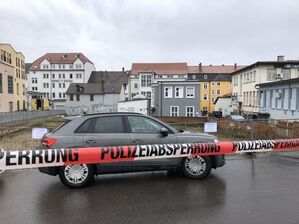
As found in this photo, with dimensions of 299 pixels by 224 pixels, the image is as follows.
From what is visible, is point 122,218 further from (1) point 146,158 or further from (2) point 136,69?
(2) point 136,69

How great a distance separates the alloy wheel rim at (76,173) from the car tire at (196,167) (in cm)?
222

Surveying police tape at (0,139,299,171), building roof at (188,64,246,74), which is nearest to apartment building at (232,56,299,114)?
police tape at (0,139,299,171)

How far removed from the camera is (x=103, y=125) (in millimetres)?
6617

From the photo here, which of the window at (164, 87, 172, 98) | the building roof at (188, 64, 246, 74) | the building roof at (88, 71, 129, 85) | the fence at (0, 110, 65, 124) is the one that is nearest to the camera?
the fence at (0, 110, 65, 124)

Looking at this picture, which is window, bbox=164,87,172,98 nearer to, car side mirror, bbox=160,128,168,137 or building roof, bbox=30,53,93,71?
car side mirror, bbox=160,128,168,137

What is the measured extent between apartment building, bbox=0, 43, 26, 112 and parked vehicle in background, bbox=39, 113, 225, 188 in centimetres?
4766

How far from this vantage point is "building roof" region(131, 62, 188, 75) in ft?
320

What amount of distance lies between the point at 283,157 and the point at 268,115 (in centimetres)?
2442

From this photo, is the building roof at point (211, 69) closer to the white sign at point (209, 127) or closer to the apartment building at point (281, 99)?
the apartment building at point (281, 99)

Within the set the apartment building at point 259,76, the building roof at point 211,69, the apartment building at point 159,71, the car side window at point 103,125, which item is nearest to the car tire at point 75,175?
the car side window at point 103,125

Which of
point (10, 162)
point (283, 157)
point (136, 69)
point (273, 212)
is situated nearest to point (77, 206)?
point (10, 162)

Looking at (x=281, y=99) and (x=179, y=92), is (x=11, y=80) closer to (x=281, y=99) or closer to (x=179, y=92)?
(x=179, y=92)

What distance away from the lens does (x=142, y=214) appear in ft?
16.0

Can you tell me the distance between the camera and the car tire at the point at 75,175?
6.29 metres
